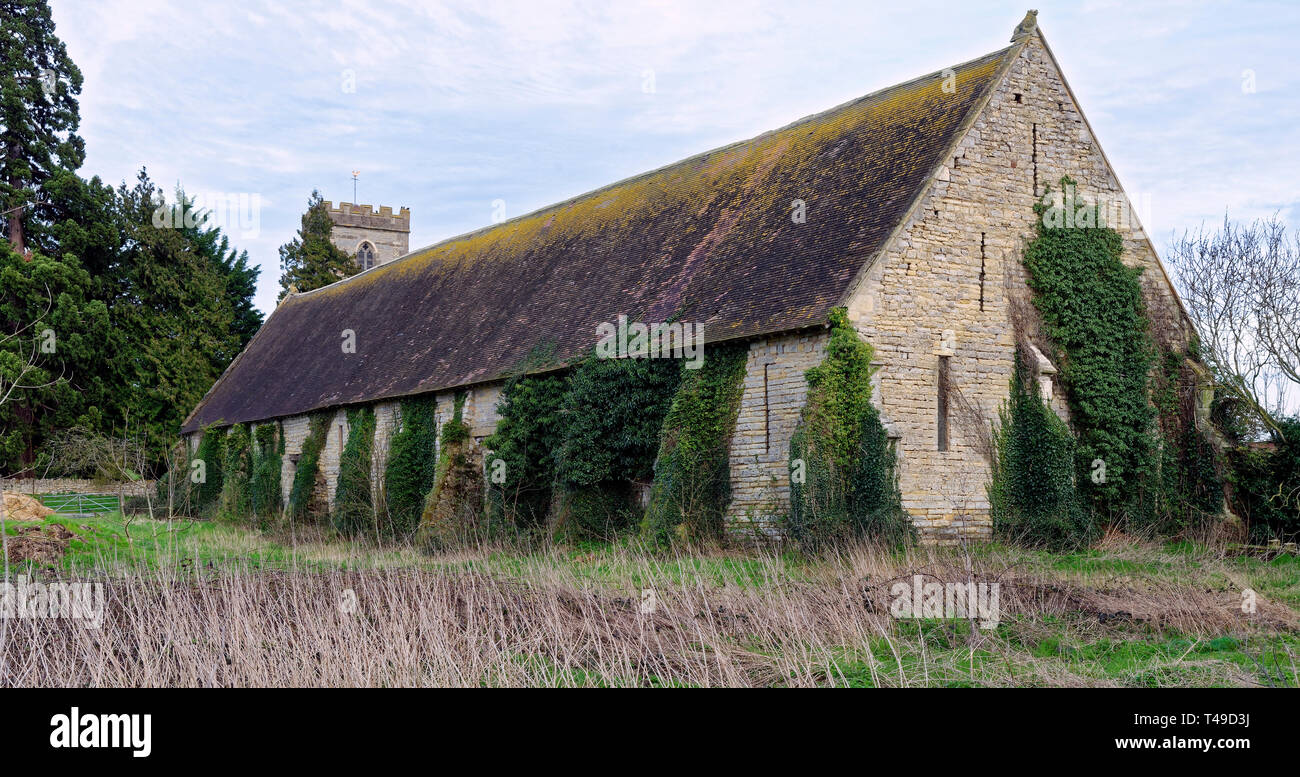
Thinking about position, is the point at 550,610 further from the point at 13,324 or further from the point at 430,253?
the point at 13,324

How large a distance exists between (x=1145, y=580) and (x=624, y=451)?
972cm

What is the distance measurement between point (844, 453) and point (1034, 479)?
3555 mm

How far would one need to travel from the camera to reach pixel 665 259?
23.4 meters

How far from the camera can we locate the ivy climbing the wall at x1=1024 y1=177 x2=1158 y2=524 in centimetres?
1917

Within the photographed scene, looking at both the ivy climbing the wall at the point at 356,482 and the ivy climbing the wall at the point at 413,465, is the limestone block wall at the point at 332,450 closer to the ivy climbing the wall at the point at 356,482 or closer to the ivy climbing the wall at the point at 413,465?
the ivy climbing the wall at the point at 356,482

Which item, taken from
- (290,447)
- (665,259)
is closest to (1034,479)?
(665,259)

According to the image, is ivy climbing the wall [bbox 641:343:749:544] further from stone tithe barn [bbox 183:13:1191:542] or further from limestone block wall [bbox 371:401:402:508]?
limestone block wall [bbox 371:401:402:508]

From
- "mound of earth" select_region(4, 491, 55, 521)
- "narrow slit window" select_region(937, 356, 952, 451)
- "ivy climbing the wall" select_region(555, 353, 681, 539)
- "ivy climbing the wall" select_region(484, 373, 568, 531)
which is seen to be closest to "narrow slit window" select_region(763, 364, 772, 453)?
"ivy climbing the wall" select_region(555, 353, 681, 539)

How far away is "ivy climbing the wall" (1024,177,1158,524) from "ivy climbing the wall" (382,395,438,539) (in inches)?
532

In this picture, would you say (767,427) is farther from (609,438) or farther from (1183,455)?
(1183,455)

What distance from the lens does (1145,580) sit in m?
13.3

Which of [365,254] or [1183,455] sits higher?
[365,254]
